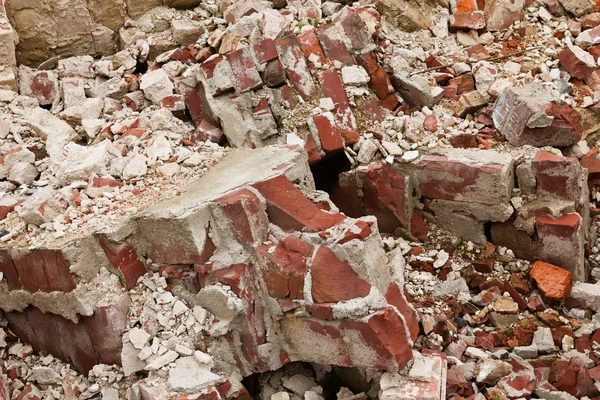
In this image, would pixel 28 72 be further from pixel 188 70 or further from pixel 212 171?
pixel 212 171

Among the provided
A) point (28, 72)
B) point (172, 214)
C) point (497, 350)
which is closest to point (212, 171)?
point (172, 214)

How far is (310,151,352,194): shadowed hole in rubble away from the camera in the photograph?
595cm

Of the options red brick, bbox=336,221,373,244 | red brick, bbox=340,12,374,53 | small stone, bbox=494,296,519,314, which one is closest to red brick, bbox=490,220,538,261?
small stone, bbox=494,296,519,314

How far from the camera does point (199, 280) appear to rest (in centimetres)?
456

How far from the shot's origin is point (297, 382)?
4867 mm

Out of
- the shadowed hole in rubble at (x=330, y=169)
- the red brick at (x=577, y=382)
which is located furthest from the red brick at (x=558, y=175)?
the shadowed hole in rubble at (x=330, y=169)

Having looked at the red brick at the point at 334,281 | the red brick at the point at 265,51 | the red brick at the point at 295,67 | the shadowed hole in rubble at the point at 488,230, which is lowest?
the shadowed hole in rubble at the point at 488,230

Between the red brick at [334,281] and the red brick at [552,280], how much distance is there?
191 cm

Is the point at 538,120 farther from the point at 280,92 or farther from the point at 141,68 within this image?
the point at 141,68

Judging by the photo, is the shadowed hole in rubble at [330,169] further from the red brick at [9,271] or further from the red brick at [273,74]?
the red brick at [9,271]

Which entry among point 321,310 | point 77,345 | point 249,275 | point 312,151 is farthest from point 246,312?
point 312,151

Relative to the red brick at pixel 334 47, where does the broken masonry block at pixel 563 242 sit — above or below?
below

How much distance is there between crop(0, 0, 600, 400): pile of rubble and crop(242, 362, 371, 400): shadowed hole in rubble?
14 millimetres

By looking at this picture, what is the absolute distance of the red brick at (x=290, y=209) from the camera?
15.0ft
